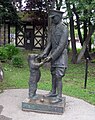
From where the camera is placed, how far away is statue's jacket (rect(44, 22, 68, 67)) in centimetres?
600

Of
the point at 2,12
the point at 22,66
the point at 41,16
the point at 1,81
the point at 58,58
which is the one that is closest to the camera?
the point at 58,58

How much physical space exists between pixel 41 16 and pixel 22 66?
1169 cm

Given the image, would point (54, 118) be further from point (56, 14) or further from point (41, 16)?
point (41, 16)

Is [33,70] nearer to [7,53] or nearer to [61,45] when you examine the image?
[61,45]

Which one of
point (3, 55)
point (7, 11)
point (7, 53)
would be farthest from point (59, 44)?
point (7, 11)

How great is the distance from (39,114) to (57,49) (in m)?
1.47

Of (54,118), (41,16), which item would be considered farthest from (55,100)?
(41,16)

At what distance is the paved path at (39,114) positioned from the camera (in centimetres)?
577

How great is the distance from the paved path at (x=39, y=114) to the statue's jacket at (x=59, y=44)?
112 centimetres

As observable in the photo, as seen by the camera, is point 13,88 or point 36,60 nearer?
point 36,60

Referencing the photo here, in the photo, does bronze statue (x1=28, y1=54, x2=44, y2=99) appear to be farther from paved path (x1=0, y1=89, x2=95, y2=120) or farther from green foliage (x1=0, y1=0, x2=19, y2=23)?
green foliage (x1=0, y1=0, x2=19, y2=23)

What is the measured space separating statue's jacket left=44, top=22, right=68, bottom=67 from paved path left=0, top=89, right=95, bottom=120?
1.12 meters

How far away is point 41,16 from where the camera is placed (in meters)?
24.7

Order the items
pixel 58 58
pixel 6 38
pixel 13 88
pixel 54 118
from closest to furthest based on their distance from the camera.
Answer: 1. pixel 54 118
2. pixel 58 58
3. pixel 13 88
4. pixel 6 38
